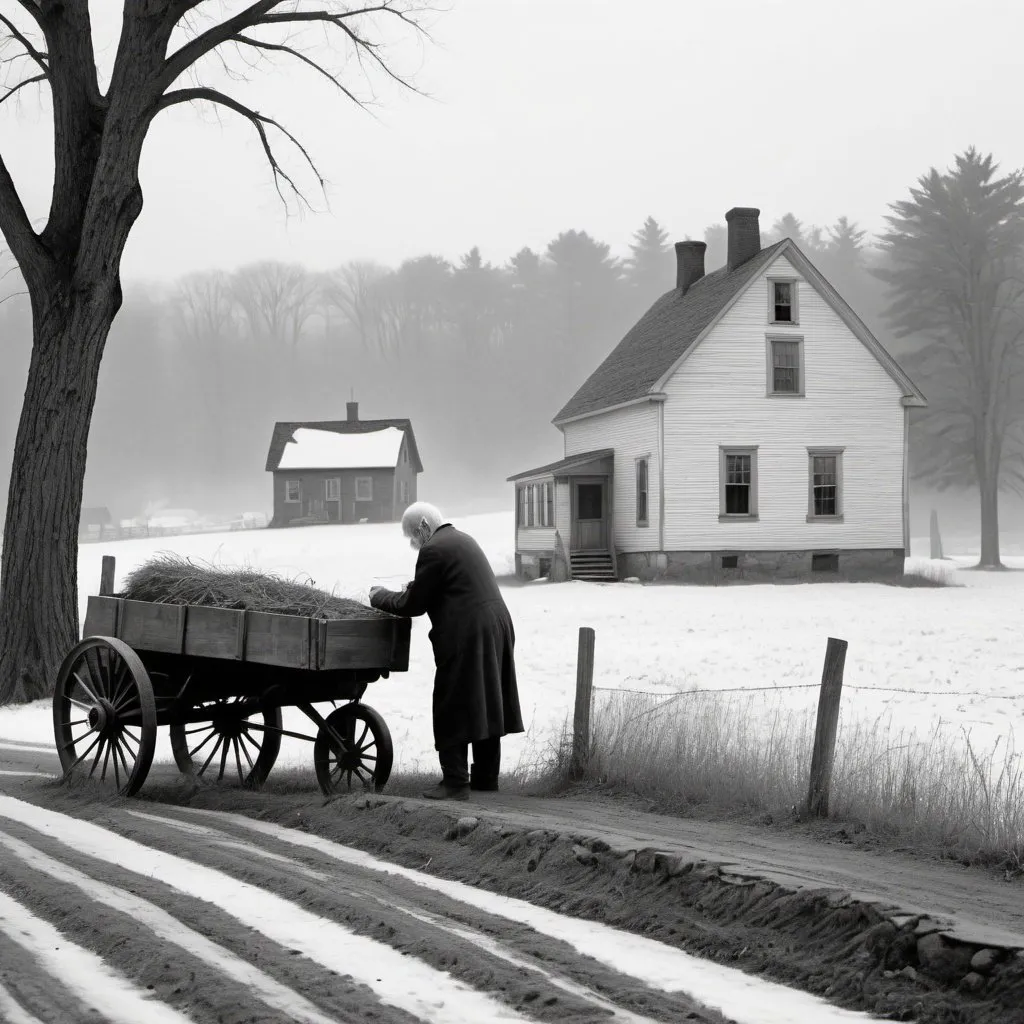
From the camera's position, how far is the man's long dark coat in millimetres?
8133

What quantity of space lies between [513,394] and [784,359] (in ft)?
210

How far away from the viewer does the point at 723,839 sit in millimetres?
7258

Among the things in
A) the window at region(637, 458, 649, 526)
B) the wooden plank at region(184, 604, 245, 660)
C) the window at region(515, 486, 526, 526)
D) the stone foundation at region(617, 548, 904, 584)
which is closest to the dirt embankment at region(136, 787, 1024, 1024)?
the wooden plank at region(184, 604, 245, 660)

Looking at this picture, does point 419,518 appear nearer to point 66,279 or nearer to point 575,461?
point 66,279

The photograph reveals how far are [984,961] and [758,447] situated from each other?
1082 inches

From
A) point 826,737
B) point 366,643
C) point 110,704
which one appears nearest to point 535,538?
point 110,704

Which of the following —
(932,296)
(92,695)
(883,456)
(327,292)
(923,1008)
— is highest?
(327,292)

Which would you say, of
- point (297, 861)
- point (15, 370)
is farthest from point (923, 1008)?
point (15, 370)

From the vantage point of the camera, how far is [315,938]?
5.20 metres

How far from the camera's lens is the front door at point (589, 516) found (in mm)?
33375

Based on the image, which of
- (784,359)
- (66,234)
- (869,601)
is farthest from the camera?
(784,359)

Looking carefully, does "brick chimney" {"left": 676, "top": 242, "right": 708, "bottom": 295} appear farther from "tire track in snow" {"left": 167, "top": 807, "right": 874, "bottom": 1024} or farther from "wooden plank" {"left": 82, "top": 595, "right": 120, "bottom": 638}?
"tire track in snow" {"left": 167, "top": 807, "right": 874, "bottom": 1024}

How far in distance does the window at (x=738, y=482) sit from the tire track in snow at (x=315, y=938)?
25146 mm

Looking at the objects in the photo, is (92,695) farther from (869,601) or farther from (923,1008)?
(869,601)
